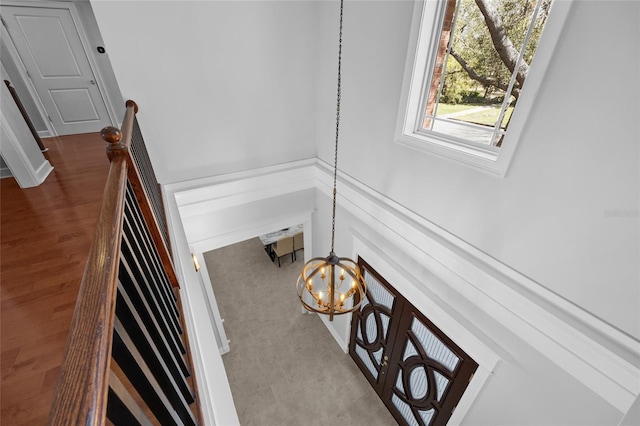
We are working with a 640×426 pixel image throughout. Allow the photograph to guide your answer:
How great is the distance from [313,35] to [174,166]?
2.02 m

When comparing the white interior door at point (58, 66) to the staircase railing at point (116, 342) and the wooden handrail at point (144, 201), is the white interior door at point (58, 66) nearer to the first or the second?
the wooden handrail at point (144, 201)

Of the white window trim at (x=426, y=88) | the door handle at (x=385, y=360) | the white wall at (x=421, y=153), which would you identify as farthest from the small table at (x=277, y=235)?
the white window trim at (x=426, y=88)

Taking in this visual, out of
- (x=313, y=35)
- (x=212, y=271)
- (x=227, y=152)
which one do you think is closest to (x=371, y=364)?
(x=227, y=152)

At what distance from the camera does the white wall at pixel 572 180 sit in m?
1.16

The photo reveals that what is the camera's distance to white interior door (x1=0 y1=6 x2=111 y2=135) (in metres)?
3.97

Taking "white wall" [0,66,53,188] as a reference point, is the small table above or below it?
below

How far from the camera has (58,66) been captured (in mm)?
4312

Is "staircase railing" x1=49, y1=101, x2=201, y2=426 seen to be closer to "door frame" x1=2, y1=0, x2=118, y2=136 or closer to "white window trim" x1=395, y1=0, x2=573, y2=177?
"white window trim" x1=395, y1=0, x2=573, y2=177

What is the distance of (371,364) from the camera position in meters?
3.62

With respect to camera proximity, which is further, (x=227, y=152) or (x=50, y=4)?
(x=50, y=4)

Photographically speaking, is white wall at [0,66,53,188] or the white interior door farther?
the white interior door

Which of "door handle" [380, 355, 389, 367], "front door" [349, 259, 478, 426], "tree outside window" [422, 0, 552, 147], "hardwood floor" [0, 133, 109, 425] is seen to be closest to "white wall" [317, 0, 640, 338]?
"tree outside window" [422, 0, 552, 147]

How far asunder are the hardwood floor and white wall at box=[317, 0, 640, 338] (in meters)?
2.44

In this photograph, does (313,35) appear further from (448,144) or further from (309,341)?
(309,341)
